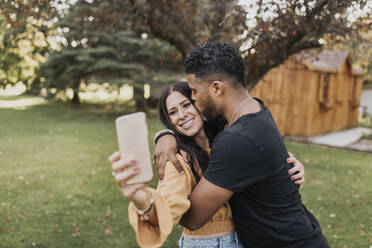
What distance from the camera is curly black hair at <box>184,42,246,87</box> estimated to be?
80.0 inches

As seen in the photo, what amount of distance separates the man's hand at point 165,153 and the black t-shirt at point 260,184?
0.36m

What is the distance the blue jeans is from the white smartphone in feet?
3.06

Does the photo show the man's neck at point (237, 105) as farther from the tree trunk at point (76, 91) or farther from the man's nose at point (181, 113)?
the tree trunk at point (76, 91)

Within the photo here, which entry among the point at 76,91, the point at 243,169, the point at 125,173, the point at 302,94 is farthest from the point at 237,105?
the point at 76,91

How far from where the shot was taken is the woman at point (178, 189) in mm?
1541

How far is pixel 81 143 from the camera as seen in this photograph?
12703 mm

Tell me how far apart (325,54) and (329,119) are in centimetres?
307

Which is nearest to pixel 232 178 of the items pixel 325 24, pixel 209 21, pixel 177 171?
pixel 177 171

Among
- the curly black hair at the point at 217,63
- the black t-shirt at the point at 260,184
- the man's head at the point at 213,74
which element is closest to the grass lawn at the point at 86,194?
the black t-shirt at the point at 260,184

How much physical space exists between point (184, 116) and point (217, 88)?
604 mm

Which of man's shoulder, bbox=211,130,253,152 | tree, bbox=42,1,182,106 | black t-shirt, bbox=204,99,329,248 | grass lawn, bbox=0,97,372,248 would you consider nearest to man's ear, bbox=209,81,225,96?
black t-shirt, bbox=204,99,329,248

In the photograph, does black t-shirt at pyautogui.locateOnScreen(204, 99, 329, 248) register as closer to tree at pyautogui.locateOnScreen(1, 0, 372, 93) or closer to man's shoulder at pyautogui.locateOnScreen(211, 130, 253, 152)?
man's shoulder at pyautogui.locateOnScreen(211, 130, 253, 152)

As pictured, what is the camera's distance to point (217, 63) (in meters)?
2.02

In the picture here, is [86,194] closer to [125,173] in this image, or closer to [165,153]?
[165,153]
